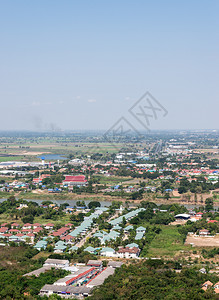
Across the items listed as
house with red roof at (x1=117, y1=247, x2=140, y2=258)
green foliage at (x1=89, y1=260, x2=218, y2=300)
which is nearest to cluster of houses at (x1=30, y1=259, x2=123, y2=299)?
green foliage at (x1=89, y1=260, x2=218, y2=300)

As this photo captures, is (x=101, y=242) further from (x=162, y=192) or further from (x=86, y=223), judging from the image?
(x=162, y=192)

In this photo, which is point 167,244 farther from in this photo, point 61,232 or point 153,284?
point 153,284

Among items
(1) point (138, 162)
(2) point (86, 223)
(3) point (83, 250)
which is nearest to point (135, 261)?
(3) point (83, 250)

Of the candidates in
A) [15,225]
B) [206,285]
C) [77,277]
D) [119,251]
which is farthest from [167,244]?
[15,225]

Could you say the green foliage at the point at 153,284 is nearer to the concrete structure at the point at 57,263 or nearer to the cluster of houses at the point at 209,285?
the cluster of houses at the point at 209,285

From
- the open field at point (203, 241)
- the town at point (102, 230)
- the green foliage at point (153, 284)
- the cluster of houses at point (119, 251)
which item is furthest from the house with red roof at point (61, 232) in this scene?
the open field at point (203, 241)

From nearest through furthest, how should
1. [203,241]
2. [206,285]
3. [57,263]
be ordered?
[206,285], [57,263], [203,241]
